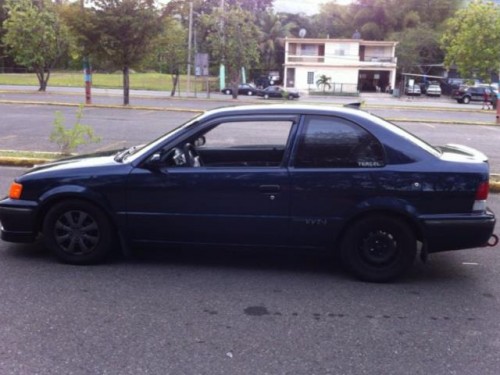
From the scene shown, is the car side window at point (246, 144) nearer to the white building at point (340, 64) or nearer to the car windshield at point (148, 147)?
the car windshield at point (148, 147)

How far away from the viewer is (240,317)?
4145 mm

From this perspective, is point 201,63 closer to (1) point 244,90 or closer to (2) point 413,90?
(1) point 244,90

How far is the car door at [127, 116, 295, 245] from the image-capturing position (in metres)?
4.88

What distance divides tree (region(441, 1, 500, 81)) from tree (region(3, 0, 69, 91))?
26368 millimetres

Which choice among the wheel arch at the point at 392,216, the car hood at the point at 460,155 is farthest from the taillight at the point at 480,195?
the wheel arch at the point at 392,216

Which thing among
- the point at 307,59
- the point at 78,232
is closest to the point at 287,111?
the point at 78,232

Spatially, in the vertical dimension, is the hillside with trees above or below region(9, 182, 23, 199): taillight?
above

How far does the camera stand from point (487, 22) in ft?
120

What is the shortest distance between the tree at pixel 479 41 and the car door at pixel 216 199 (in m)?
35.7

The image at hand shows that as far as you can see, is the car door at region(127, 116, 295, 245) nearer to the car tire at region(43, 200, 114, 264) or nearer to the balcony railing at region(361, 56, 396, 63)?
the car tire at region(43, 200, 114, 264)

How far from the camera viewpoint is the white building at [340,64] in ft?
204

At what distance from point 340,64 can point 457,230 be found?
59660 mm

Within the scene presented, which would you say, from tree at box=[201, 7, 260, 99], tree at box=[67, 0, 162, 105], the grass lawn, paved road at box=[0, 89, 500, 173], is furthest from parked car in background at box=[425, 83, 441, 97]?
tree at box=[67, 0, 162, 105]

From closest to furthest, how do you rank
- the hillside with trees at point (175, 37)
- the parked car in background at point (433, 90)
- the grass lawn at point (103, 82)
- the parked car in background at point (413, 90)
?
1. the hillside with trees at point (175, 37)
2. the grass lawn at point (103, 82)
3. the parked car in background at point (413, 90)
4. the parked car in background at point (433, 90)
